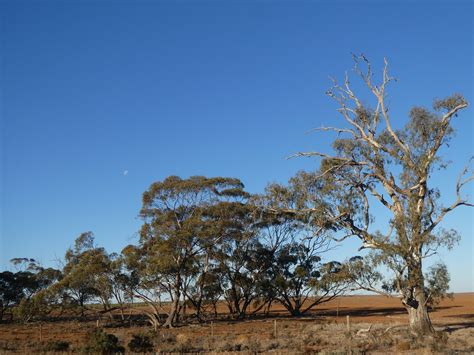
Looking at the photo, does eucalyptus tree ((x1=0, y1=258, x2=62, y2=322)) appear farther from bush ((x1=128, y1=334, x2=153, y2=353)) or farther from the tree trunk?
bush ((x1=128, y1=334, x2=153, y2=353))

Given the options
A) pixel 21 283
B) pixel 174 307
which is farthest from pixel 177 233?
pixel 21 283

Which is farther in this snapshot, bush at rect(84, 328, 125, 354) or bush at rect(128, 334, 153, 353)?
bush at rect(128, 334, 153, 353)

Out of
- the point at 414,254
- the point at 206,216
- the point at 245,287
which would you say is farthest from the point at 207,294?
the point at 414,254

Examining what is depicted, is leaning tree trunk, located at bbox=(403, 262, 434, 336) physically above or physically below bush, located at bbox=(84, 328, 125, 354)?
above

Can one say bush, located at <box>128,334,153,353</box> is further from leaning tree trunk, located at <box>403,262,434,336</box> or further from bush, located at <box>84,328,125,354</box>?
leaning tree trunk, located at <box>403,262,434,336</box>

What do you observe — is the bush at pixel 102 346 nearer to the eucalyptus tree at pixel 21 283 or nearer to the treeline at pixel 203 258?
the treeline at pixel 203 258

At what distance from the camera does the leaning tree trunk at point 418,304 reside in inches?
982

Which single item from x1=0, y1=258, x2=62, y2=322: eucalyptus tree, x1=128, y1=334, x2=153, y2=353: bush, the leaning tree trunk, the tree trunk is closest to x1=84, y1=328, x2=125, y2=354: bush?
x1=128, y1=334, x2=153, y2=353: bush

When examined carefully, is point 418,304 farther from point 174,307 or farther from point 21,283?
Answer: point 21,283

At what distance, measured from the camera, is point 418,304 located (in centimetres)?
2552

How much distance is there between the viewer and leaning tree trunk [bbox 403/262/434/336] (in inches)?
982

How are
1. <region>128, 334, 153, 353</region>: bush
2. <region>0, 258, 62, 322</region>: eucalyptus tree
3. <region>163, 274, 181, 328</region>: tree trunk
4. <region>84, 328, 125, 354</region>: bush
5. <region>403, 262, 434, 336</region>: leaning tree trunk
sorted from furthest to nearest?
<region>0, 258, 62, 322</region>: eucalyptus tree
<region>163, 274, 181, 328</region>: tree trunk
<region>403, 262, 434, 336</region>: leaning tree trunk
<region>128, 334, 153, 353</region>: bush
<region>84, 328, 125, 354</region>: bush

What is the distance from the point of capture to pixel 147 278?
38.9 metres

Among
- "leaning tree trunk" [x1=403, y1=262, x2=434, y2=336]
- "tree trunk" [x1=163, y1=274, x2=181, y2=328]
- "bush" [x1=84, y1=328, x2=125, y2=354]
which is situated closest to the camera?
"bush" [x1=84, y1=328, x2=125, y2=354]
